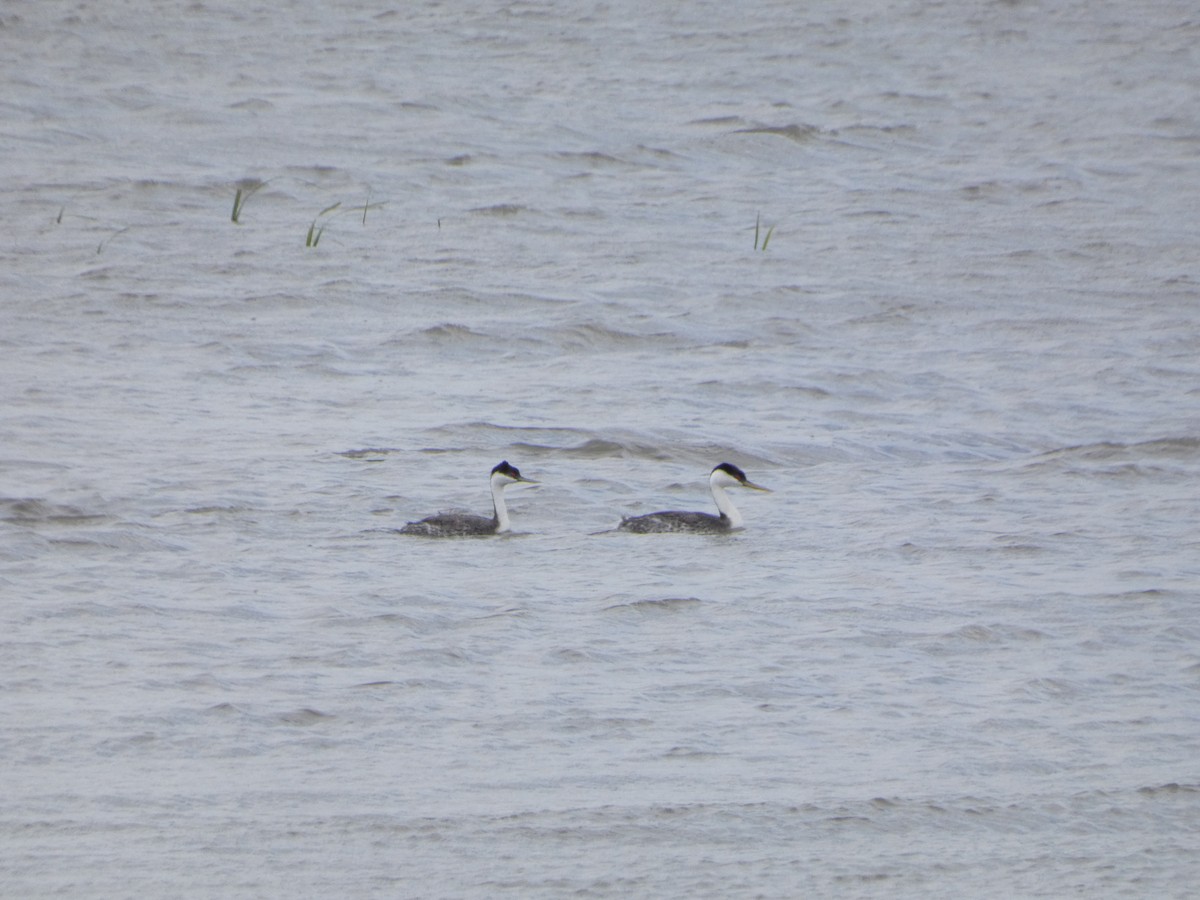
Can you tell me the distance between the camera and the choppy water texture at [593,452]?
778 cm

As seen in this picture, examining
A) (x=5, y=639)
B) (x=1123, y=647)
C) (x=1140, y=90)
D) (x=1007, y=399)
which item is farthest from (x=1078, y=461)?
(x=1140, y=90)

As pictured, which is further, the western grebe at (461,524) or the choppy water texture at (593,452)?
the western grebe at (461,524)

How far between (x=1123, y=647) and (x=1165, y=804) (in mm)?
2189

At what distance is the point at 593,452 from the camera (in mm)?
14578

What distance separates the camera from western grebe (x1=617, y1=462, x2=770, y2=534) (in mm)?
12734

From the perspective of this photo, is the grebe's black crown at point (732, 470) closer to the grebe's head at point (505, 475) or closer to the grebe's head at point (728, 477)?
the grebe's head at point (728, 477)

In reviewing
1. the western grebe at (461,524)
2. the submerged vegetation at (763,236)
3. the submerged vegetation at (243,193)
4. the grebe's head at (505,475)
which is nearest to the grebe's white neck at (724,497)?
the grebe's head at (505,475)

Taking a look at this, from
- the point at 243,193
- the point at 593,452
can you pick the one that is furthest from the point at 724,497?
the point at 243,193

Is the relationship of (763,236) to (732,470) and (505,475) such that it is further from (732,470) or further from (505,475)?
(505,475)

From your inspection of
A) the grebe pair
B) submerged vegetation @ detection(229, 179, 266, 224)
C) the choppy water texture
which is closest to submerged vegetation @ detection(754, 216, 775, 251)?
the choppy water texture

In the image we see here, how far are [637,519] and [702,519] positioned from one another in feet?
1.29

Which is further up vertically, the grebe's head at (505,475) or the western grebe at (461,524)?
the grebe's head at (505,475)

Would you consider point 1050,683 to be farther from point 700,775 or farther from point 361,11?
point 361,11

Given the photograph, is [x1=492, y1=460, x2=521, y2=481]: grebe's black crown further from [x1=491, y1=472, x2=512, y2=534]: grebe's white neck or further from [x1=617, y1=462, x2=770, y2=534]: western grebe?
[x1=617, y1=462, x2=770, y2=534]: western grebe
